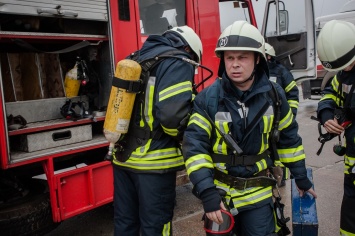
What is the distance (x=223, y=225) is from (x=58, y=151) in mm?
1566

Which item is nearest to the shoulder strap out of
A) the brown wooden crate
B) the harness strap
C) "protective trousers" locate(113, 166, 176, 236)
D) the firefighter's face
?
the firefighter's face

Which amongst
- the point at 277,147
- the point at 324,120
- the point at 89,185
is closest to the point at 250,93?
the point at 277,147

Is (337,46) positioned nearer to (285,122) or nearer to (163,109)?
(285,122)

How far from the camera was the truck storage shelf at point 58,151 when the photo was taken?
2658mm

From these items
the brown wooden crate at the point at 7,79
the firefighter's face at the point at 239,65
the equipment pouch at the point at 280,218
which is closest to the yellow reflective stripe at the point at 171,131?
the firefighter's face at the point at 239,65

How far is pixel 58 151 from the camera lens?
9.29 ft

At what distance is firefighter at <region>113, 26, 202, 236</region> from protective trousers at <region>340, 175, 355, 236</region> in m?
1.24

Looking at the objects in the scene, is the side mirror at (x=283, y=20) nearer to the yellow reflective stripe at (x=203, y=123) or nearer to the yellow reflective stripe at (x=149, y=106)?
the yellow reflective stripe at (x=149, y=106)

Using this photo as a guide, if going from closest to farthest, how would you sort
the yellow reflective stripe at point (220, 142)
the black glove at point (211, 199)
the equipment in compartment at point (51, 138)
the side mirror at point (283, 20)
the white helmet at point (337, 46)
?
1. the black glove at point (211, 199)
2. the yellow reflective stripe at point (220, 142)
3. the white helmet at point (337, 46)
4. the equipment in compartment at point (51, 138)
5. the side mirror at point (283, 20)

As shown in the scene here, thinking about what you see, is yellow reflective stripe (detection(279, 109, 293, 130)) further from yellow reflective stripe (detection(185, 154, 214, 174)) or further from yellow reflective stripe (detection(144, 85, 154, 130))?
yellow reflective stripe (detection(144, 85, 154, 130))

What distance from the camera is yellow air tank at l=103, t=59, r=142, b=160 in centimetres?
226

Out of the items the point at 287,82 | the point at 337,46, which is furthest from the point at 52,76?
the point at 287,82

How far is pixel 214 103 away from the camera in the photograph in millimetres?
2078

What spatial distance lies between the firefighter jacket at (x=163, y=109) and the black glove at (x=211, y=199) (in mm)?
520
